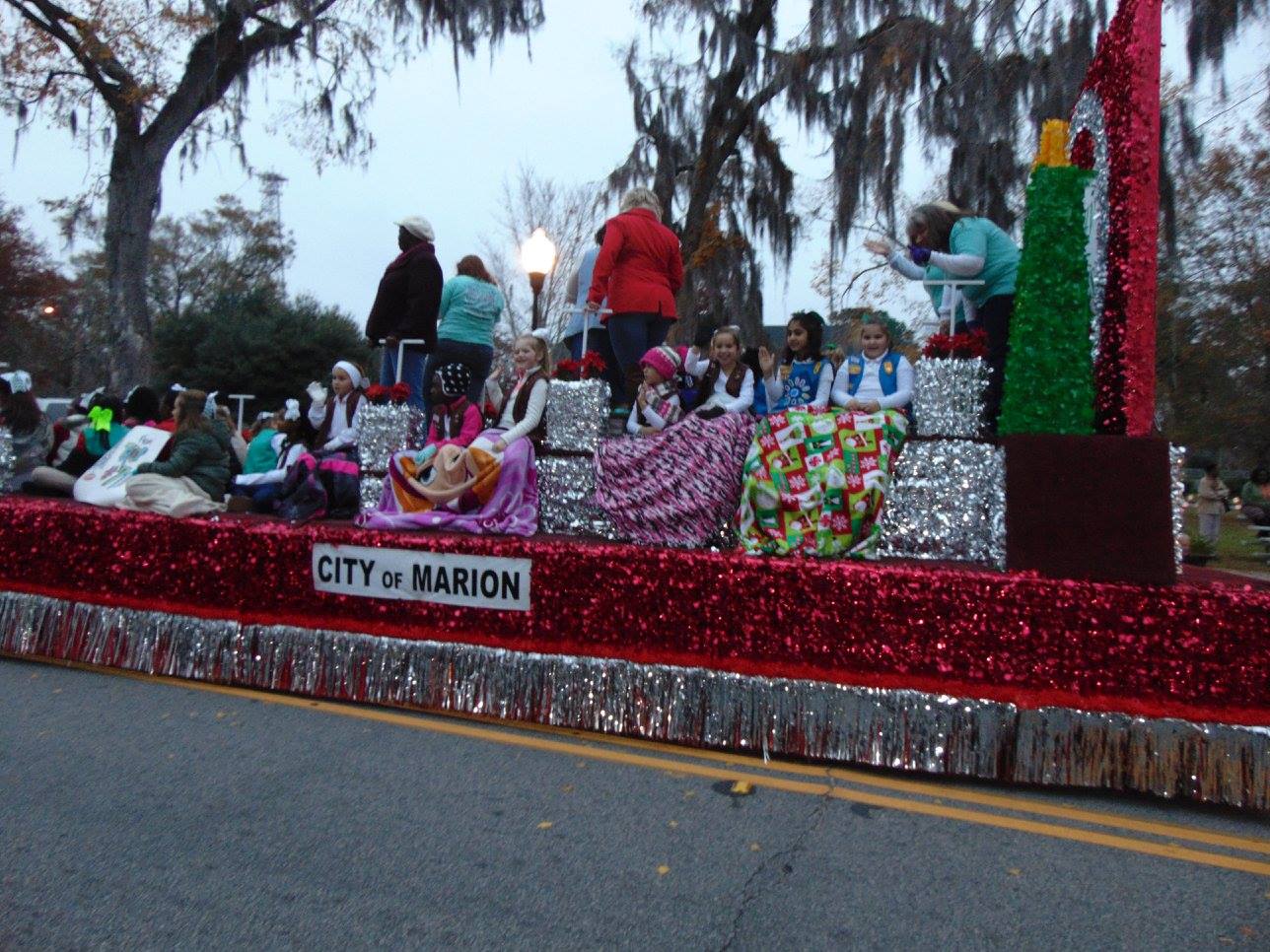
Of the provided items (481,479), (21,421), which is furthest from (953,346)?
(21,421)

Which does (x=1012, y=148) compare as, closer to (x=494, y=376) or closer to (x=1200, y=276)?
(x=1200, y=276)

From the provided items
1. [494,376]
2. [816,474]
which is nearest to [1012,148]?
[494,376]

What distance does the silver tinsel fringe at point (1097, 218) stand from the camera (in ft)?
15.1

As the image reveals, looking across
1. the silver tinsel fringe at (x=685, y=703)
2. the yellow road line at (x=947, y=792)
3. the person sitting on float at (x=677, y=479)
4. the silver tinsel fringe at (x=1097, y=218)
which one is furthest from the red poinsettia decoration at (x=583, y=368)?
the silver tinsel fringe at (x=1097, y=218)

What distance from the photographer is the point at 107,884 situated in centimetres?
319

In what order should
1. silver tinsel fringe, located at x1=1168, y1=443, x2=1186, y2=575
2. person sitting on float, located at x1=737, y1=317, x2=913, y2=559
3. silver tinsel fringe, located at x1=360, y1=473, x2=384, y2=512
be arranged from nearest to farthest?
silver tinsel fringe, located at x1=1168, y1=443, x2=1186, y2=575 → person sitting on float, located at x1=737, y1=317, x2=913, y2=559 → silver tinsel fringe, located at x1=360, y1=473, x2=384, y2=512

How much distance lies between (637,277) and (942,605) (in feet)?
11.5

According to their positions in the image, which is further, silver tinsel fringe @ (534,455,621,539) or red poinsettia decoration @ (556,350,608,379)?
red poinsettia decoration @ (556,350,608,379)

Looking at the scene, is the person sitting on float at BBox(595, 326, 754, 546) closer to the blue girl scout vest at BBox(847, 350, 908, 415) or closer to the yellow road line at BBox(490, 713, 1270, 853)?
the blue girl scout vest at BBox(847, 350, 908, 415)

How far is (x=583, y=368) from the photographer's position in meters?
6.35

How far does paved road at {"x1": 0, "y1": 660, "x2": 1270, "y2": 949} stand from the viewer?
9.72 feet

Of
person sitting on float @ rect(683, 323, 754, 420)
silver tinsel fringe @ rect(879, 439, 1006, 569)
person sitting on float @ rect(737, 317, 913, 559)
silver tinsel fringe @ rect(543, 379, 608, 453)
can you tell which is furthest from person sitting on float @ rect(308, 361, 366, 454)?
silver tinsel fringe @ rect(879, 439, 1006, 569)

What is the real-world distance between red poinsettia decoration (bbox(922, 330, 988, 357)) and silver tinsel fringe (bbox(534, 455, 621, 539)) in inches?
77.4

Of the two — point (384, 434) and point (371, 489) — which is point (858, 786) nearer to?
point (371, 489)
